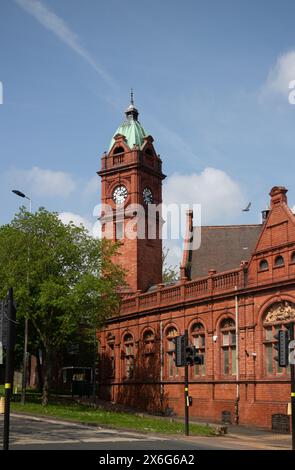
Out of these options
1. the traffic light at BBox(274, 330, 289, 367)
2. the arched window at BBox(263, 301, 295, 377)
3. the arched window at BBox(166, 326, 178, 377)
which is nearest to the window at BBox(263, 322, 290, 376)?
the arched window at BBox(263, 301, 295, 377)

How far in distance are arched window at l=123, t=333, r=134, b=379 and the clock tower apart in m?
6.48

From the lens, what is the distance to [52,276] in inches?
1597

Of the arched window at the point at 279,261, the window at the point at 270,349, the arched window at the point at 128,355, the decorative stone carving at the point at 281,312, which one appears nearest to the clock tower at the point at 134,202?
A: the arched window at the point at 128,355

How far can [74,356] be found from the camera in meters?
69.9

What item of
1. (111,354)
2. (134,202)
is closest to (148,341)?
(111,354)

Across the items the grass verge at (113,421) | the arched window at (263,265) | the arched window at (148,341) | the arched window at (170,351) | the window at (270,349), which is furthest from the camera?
the arched window at (148,341)

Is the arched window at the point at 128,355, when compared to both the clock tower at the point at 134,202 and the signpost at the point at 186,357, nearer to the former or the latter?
the clock tower at the point at 134,202

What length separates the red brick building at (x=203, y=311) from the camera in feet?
118

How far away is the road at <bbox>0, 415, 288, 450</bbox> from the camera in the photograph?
20938mm

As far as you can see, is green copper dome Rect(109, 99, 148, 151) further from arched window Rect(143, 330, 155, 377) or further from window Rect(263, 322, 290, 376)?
window Rect(263, 322, 290, 376)

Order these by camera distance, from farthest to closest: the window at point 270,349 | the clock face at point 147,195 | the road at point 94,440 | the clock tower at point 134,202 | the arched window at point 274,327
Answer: the clock face at point 147,195 → the clock tower at point 134,202 → the window at point 270,349 → the arched window at point 274,327 → the road at point 94,440

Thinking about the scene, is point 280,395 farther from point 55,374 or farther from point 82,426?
point 55,374

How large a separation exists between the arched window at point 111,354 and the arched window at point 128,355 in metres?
2.20

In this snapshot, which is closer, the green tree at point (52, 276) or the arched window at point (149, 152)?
the green tree at point (52, 276)
